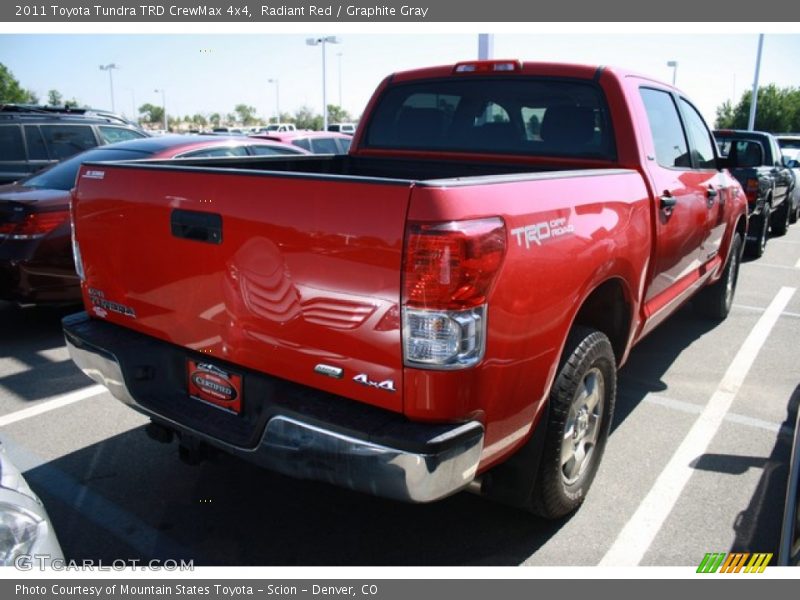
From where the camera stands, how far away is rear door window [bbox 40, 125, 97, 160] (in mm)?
9086

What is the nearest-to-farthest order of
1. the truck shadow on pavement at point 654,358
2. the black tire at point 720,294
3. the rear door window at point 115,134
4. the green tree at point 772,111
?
the truck shadow on pavement at point 654,358
the black tire at point 720,294
the rear door window at point 115,134
the green tree at point 772,111

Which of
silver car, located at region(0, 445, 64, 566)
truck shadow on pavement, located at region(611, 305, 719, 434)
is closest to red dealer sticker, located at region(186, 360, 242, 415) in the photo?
silver car, located at region(0, 445, 64, 566)

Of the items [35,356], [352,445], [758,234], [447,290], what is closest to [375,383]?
[352,445]

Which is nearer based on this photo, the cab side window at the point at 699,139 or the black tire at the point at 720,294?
the cab side window at the point at 699,139

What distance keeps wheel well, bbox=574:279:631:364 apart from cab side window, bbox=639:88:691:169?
0.98 metres

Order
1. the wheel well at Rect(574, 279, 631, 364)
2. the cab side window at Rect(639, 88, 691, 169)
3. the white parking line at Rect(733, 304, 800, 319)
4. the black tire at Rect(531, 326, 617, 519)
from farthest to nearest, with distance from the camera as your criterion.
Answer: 1. the white parking line at Rect(733, 304, 800, 319)
2. the cab side window at Rect(639, 88, 691, 169)
3. the wheel well at Rect(574, 279, 631, 364)
4. the black tire at Rect(531, 326, 617, 519)

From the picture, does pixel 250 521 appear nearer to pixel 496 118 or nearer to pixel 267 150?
pixel 496 118

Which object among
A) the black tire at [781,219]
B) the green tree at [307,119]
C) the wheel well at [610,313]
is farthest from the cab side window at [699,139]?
the green tree at [307,119]

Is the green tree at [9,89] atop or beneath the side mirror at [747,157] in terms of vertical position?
atop

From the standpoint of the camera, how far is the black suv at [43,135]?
8766 mm

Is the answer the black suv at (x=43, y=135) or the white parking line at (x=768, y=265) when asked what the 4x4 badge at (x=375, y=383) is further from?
the white parking line at (x=768, y=265)

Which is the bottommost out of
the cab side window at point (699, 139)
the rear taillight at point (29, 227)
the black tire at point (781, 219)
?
the black tire at point (781, 219)

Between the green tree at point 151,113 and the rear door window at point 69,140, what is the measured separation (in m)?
115

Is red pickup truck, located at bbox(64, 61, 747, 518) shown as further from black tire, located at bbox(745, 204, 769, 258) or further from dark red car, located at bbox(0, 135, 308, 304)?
black tire, located at bbox(745, 204, 769, 258)
